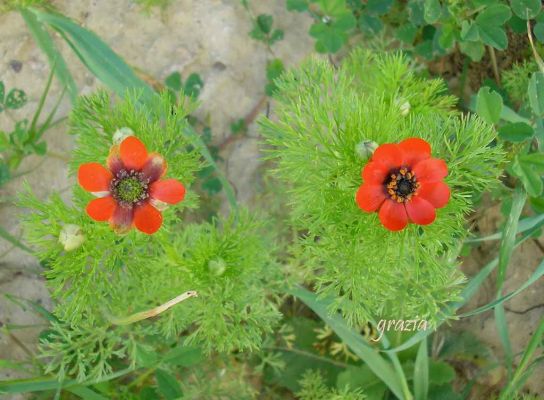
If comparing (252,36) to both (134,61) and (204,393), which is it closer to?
A: (134,61)

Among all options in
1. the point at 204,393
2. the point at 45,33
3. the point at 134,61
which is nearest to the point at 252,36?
the point at 134,61

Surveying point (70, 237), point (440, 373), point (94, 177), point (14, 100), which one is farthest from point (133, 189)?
point (440, 373)

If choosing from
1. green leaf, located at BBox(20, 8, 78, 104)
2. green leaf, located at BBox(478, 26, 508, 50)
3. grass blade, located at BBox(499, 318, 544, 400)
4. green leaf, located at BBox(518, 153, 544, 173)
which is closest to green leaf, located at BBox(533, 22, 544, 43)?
green leaf, located at BBox(478, 26, 508, 50)

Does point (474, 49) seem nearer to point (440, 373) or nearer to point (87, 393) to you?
point (440, 373)

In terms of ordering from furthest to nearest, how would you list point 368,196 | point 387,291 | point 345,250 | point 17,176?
1. point 17,176
2. point 387,291
3. point 345,250
4. point 368,196

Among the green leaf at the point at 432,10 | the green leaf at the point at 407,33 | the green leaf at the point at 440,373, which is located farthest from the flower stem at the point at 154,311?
the green leaf at the point at 407,33
